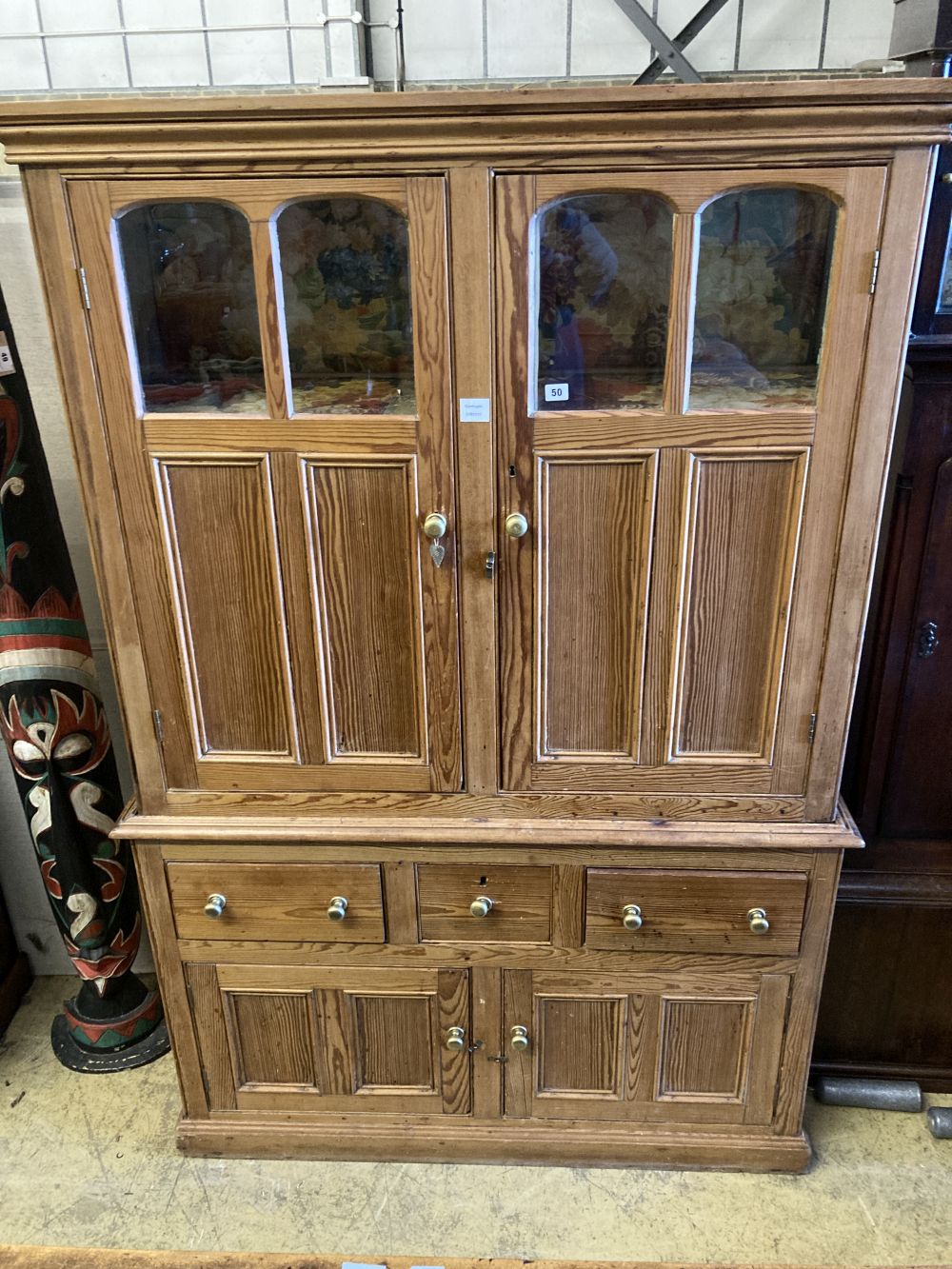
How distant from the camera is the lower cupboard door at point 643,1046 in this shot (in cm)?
179

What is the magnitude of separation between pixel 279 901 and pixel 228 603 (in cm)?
58

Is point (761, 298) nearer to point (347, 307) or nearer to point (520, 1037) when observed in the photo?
point (347, 307)

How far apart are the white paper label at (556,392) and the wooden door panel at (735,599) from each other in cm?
22

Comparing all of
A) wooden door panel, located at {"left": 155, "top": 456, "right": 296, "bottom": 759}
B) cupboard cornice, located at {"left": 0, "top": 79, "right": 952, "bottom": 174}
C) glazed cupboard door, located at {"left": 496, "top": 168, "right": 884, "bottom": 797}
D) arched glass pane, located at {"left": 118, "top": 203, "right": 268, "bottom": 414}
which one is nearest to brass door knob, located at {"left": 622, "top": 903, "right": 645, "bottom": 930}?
glazed cupboard door, located at {"left": 496, "top": 168, "right": 884, "bottom": 797}

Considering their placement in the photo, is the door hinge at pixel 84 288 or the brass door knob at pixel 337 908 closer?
the door hinge at pixel 84 288

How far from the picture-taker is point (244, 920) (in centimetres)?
178

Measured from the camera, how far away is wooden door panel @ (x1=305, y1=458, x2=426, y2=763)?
150cm

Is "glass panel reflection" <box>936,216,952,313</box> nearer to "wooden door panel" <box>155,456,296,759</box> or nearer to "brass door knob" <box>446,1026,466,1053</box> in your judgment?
"wooden door panel" <box>155,456,296,759</box>

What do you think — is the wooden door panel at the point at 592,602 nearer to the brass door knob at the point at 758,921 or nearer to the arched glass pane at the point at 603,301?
the arched glass pane at the point at 603,301

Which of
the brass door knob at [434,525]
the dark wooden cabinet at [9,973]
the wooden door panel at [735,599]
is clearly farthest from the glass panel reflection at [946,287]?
the dark wooden cabinet at [9,973]

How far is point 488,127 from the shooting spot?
1.29 metres

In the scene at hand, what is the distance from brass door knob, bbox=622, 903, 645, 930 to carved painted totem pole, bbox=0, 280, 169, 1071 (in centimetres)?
110

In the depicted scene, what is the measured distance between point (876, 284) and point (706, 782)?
0.83 metres

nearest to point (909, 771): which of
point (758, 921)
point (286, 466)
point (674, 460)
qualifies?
point (758, 921)
